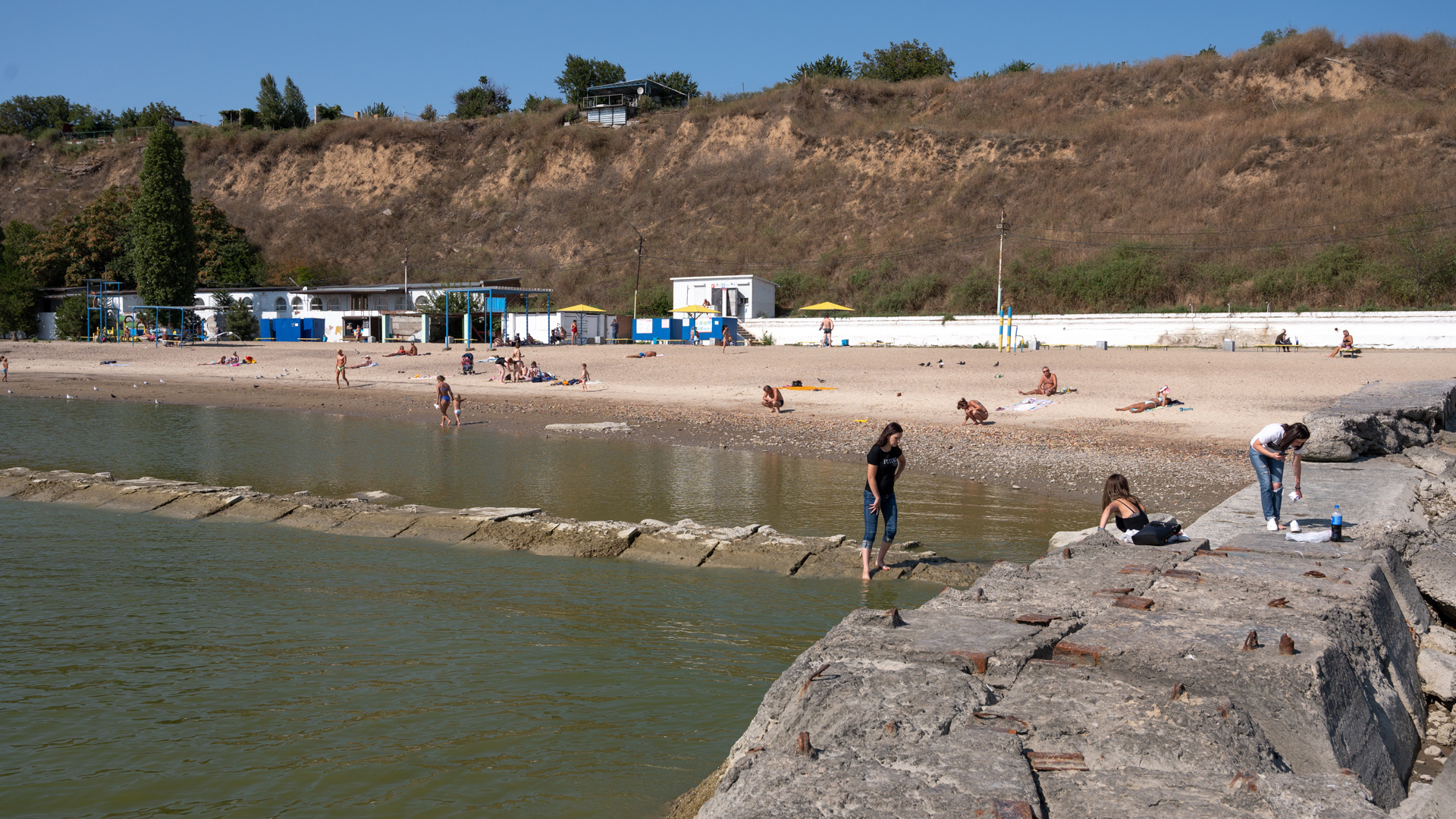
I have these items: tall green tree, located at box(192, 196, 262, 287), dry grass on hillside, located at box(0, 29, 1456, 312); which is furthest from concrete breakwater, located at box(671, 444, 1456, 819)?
tall green tree, located at box(192, 196, 262, 287)

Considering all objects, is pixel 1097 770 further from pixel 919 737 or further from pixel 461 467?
pixel 461 467

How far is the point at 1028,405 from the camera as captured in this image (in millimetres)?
21984

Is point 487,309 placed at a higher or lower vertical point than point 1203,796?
higher

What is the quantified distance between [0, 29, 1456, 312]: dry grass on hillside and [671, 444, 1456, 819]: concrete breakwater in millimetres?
39431

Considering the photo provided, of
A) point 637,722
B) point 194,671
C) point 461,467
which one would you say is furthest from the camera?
point 461,467

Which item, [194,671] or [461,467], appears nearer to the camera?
[194,671]

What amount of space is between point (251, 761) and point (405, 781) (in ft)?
3.40

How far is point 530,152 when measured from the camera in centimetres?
7400

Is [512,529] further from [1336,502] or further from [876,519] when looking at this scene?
[1336,502]

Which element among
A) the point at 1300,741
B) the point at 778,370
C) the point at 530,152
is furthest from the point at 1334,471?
the point at 530,152

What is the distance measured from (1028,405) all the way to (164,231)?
51.0m

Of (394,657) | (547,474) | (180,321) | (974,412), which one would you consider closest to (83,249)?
(180,321)

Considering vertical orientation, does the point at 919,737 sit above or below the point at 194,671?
above

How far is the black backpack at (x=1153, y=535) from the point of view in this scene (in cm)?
678
